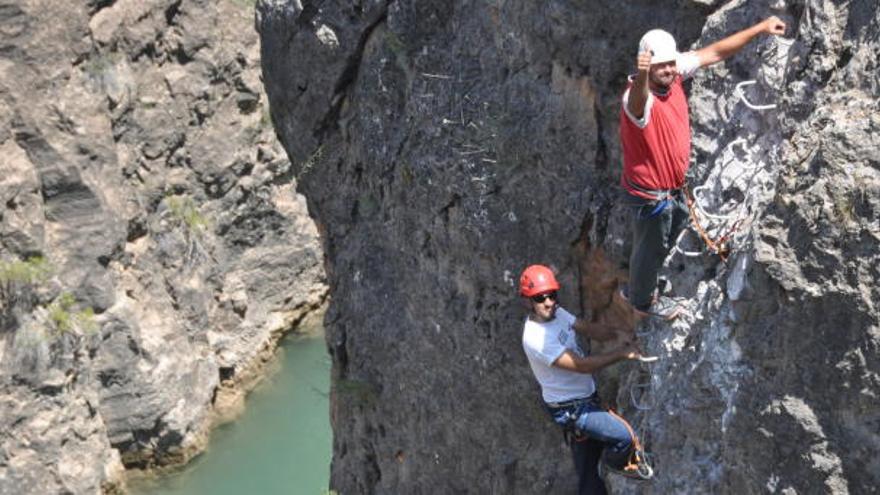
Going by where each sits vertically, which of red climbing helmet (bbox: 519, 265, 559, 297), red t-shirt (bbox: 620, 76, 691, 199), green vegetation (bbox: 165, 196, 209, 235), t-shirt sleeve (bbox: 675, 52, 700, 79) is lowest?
green vegetation (bbox: 165, 196, 209, 235)

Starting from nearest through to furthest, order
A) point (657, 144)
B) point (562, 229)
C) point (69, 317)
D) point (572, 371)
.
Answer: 1. point (657, 144)
2. point (572, 371)
3. point (562, 229)
4. point (69, 317)

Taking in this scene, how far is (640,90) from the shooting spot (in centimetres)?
503

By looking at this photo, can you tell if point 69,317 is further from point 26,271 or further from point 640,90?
point 640,90

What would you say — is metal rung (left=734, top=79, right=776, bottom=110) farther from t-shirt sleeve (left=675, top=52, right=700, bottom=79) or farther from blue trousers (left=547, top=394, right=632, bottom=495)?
blue trousers (left=547, top=394, right=632, bottom=495)

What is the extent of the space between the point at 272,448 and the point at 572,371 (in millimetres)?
12040

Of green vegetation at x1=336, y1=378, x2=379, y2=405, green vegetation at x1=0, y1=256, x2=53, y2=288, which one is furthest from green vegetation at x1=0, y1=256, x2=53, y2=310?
green vegetation at x1=336, y1=378, x2=379, y2=405

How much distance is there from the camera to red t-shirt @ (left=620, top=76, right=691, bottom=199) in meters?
5.17

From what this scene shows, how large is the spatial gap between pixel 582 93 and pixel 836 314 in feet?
6.69

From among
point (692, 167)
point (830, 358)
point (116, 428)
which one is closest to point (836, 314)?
point (830, 358)

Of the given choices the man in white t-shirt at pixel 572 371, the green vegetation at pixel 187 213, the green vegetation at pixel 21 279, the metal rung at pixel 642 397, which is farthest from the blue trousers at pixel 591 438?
the green vegetation at pixel 187 213

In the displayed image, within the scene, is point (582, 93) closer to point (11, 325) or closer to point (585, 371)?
point (585, 371)

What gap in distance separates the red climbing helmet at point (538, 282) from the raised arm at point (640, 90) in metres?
1.01

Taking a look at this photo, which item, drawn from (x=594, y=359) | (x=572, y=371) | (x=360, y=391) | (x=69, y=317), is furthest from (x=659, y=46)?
(x=69, y=317)

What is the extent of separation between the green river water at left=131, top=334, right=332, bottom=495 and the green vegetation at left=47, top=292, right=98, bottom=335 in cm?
243
